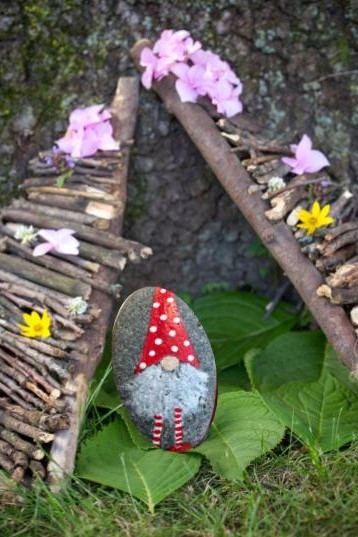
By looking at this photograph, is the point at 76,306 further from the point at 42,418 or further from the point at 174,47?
the point at 174,47

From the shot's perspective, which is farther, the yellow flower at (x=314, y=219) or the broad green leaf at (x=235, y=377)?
the broad green leaf at (x=235, y=377)

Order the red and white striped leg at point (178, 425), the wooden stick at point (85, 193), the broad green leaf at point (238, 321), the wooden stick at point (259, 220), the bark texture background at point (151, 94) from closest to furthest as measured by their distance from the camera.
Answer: the red and white striped leg at point (178, 425) → the wooden stick at point (259, 220) → the wooden stick at point (85, 193) → the bark texture background at point (151, 94) → the broad green leaf at point (238, 321)

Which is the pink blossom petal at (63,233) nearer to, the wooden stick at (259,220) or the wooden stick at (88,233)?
the wooden stick at (88,233)

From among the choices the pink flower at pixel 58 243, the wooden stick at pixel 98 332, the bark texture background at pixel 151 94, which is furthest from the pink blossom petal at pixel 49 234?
the bark texture background at pixel 151 94

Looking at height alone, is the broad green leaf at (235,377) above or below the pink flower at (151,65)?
below

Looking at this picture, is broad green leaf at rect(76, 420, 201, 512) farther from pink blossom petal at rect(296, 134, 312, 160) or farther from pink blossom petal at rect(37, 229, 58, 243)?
pink blossom petal at rect(296, 134, 312, 160)

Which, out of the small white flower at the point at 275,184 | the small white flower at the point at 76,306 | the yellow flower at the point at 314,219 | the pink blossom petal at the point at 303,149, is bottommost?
the small white flower at the point at 76,306
